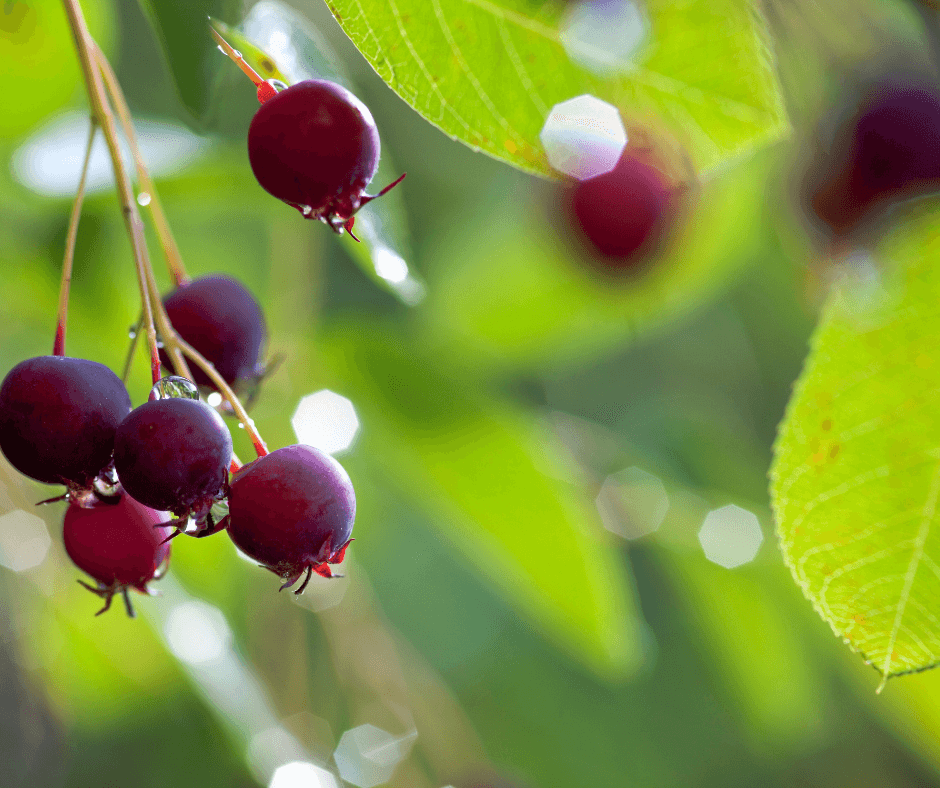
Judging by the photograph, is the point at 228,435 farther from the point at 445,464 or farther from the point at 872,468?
the point at 445,464

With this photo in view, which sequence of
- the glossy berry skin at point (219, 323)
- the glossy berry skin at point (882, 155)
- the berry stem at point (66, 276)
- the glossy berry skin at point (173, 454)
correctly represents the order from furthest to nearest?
the glossy berry skin at point (882, 155) → the glossy berry skin at point (219, 323) → the berry stem at point (66, 276) → the glossy berry skin at point (173, 454)

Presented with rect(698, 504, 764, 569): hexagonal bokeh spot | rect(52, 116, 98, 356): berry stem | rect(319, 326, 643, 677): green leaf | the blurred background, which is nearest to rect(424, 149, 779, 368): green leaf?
the blurred background

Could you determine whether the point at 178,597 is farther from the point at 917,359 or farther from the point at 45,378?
the point at 917,359

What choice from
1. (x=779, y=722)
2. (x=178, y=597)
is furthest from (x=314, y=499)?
(x=779, y=722)

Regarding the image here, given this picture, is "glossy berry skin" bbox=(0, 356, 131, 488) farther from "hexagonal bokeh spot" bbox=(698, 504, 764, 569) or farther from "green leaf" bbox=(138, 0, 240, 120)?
"hexagonal bokeh spot" bbox=(698, 504, 764, 569)

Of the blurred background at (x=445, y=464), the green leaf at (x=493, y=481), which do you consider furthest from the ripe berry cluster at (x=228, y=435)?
the green leaf at (x=493, y=481)

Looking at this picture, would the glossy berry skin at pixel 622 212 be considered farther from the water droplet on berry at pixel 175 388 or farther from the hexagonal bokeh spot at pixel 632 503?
the water droplet on berry at pixel 175 388

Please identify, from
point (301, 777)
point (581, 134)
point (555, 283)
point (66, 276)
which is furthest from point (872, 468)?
point (301, 777)
